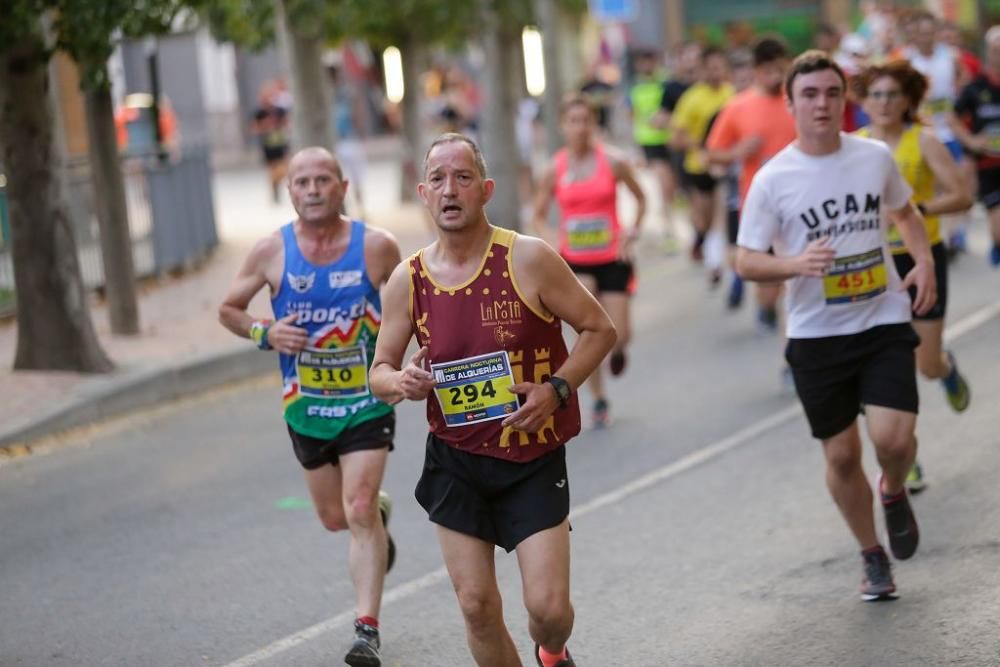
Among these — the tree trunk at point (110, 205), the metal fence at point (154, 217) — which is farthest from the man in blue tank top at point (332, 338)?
the metal fence at point (154, 217)

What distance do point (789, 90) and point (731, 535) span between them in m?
2.26

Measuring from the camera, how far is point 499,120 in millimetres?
21531

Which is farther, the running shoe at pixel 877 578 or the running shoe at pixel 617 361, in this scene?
the running shoe at pixel 617 361

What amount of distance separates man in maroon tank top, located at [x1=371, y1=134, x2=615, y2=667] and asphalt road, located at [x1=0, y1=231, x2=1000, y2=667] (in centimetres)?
118

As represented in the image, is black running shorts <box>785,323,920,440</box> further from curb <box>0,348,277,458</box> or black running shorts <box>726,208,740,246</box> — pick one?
black running shorts <box>726,208,740,246</box>

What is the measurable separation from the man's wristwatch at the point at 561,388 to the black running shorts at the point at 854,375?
64.1 inches

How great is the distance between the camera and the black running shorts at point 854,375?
21.0 feet

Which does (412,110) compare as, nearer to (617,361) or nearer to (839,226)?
(617,361)

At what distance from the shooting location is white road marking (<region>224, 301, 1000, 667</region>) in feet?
22.0

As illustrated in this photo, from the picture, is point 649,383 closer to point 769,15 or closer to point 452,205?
point 452,205

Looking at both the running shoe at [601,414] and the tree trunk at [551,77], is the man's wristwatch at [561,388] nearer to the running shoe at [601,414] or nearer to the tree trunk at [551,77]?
the running shoe at [601,414]

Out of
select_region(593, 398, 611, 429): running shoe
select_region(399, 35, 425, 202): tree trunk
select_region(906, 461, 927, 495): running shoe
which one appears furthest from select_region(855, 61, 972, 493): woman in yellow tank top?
select_region(399, 35, 425, 202): tree trunk

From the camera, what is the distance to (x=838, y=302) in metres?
6.49

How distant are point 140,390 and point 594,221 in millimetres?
3751
